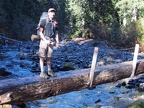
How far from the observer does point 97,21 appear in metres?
32.8

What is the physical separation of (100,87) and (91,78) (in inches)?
204

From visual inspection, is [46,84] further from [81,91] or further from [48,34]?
[81,91]

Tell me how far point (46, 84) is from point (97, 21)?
2618 centimetres

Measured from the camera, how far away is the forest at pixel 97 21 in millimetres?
27125

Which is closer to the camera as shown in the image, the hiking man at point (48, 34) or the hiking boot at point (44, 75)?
the hiking man at point (48, 34)

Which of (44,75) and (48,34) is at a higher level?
(48,34)

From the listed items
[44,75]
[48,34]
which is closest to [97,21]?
[44,75]

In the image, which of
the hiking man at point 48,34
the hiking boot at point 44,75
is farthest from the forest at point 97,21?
the hiking boot at point 44,75

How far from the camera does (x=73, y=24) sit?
33.0 metres

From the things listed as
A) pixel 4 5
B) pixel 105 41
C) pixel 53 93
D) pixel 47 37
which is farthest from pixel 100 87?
pixel 4 5

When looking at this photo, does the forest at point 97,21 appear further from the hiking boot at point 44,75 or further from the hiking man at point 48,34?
the hiking boot at point 44,75

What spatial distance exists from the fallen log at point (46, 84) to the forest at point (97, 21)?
1645 centimetres

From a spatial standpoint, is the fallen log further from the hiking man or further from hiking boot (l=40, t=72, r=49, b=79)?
the hiking man

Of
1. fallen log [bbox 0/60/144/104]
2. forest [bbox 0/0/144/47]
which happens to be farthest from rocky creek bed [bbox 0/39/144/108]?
forest [bbox 0/0/144/47]
